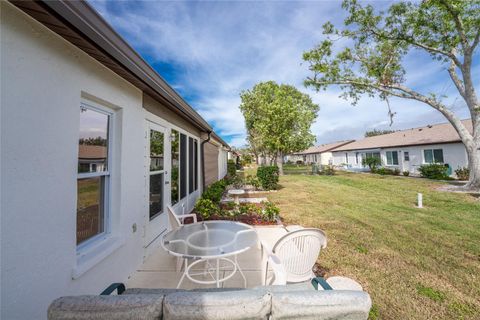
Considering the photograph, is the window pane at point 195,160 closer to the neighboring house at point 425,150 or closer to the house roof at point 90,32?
the house roof at point 90,32

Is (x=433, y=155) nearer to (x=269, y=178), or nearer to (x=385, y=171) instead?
(x=385, y=171)

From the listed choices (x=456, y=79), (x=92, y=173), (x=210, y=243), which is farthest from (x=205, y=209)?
(x=456, y=79)

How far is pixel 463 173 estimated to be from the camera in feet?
47.2

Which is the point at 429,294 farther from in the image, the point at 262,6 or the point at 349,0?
the point at 349,0

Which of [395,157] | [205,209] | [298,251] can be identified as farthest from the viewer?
[395,157]

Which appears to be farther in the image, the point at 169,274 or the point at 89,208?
the point at 169,274

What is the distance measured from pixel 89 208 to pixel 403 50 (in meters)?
17.6

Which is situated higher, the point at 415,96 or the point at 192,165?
the point at 415,96

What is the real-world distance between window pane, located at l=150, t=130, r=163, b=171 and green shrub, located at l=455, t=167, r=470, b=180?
20.2m

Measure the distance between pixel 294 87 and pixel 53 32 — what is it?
86.5ft

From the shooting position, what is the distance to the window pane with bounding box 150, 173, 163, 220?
168 inches

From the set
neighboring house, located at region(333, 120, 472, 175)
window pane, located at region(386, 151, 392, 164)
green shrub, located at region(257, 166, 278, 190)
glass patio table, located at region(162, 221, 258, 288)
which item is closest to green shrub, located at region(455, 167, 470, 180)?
neighboring house, located at region(333, 120, 472, 175)

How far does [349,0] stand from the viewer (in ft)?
37.8

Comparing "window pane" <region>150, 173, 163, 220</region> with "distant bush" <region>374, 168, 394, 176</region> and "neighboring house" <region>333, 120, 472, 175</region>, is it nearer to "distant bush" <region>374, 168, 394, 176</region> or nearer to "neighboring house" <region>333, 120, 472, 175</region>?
"neighboring house" <region>333, 120, 472, 175</region>
